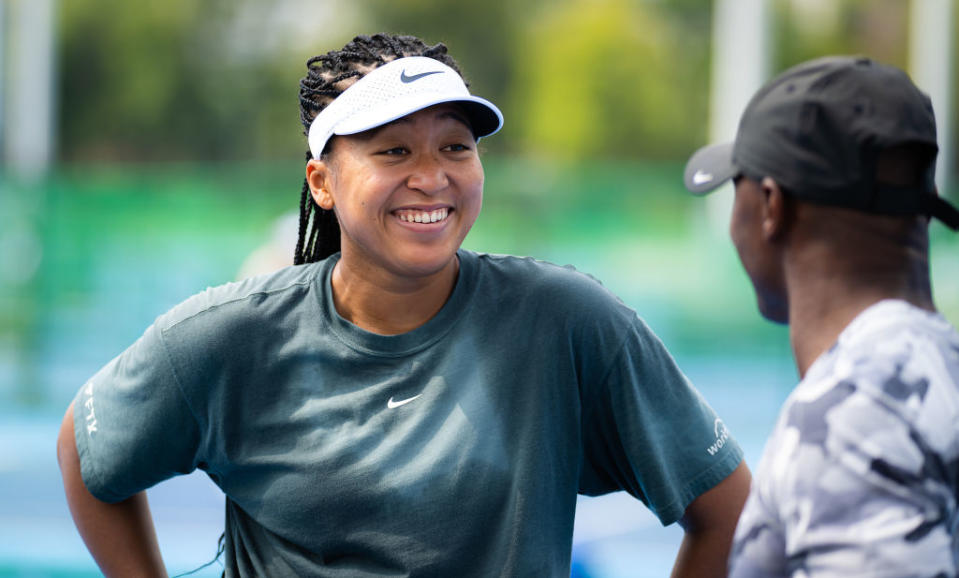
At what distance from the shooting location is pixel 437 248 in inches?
97.2

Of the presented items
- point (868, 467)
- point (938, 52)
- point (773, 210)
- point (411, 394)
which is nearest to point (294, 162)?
point (938, 52)

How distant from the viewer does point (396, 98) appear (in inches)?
95.3

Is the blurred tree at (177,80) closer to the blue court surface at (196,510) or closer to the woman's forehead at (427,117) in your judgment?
the blue court surface at (196,510)

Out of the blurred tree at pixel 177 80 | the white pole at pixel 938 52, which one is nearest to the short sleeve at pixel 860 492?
the white pole at pixel 938 52

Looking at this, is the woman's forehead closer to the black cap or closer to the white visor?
the white visor

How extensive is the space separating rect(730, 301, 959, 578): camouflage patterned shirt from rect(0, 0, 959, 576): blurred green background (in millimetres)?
4380

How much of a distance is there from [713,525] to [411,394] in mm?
707

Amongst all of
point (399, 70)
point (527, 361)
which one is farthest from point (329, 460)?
point (399, 70)

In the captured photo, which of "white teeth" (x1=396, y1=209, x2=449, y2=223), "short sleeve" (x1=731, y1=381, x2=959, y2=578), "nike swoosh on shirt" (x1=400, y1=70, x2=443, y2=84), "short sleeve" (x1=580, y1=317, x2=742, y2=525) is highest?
"nike swoosh on shirt" (x1=400, y1=70, x2=443, y2=84)

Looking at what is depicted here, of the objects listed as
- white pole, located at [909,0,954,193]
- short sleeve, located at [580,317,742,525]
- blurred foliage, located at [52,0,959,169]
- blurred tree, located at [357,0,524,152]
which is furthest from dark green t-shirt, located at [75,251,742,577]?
blurred tree, located at [357,0,524,152]

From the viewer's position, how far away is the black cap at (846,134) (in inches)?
67.8

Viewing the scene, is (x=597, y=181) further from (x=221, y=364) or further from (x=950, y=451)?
(x=950, y=451)

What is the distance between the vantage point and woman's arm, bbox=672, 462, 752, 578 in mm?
2539

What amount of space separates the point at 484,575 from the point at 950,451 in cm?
104
